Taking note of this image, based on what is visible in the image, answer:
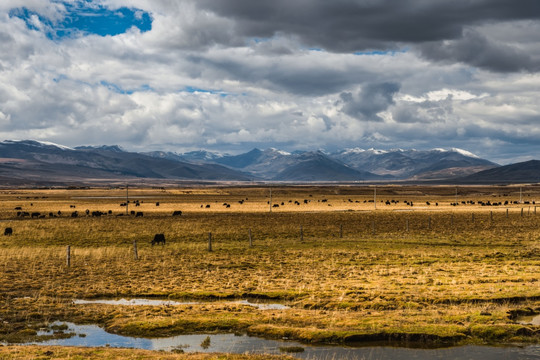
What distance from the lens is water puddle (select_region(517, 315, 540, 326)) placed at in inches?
667

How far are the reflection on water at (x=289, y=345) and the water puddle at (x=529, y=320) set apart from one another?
92.9 inches

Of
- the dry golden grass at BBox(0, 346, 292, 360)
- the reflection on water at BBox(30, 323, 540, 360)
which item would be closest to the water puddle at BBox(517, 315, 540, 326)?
the reflection on water at BBox(30, 323, 540, 360)

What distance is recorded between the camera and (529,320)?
17.4m

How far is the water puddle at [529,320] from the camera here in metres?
17.0

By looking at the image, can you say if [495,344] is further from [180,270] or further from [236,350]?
[180,270]

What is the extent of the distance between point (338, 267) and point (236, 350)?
15521 mm

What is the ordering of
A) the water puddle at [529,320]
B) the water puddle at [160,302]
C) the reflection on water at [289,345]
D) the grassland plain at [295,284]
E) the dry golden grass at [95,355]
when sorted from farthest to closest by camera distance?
1. the water puddle at [160,302]
2. the water puddle at [529,320]
3. the grassland plain at [295,284]
4. the reflection on water at [289,345]
5. the dry golden grass at [95,355]

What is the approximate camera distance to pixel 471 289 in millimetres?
21703

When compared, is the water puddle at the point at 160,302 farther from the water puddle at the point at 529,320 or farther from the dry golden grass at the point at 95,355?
the water puddle at the point at 529,320

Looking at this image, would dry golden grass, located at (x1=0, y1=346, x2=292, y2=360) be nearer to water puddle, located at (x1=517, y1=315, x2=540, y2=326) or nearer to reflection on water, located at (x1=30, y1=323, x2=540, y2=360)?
reflection on water, located at (x1=30, y1=323, x2=540, y2=360)

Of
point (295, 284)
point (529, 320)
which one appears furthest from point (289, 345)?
point (295, 284)

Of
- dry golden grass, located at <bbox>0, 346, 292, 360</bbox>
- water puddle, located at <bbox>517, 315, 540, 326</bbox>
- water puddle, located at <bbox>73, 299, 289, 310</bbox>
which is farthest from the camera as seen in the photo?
water puddle, located at <bbox>73, 299, 289, 310</bbox>

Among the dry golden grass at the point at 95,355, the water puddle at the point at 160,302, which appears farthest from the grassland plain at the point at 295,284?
the water puddle at the point at 160,302

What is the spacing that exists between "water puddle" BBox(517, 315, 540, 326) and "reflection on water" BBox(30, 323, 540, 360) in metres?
2.36
